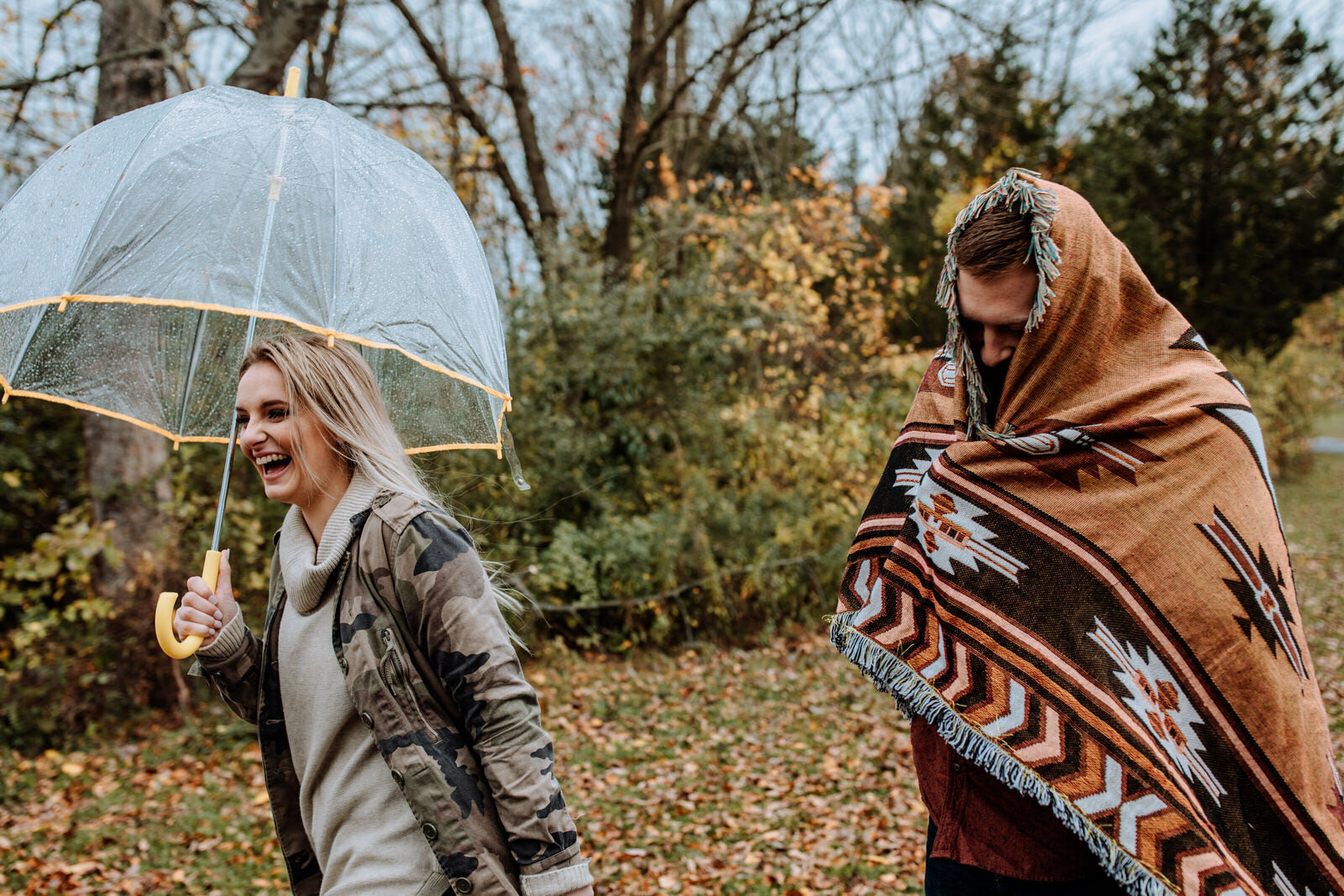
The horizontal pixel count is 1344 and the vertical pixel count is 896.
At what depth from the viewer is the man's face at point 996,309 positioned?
1833 mm

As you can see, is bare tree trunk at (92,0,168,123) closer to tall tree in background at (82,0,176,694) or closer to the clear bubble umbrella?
tall tree in background at (82,0,176,694)

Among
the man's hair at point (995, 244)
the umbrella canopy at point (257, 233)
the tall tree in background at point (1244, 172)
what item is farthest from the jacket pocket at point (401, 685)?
the tall tree in background at point (1244, 172)

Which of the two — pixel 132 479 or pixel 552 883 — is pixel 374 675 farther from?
pixel 132 479

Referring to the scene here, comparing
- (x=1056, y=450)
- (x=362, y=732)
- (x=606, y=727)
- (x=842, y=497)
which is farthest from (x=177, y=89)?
(x=1056, y=450)

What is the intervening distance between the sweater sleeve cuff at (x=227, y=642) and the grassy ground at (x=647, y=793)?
2.71m

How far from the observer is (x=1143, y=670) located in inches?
66.4

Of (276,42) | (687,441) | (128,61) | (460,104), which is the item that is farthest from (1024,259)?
(460,104)

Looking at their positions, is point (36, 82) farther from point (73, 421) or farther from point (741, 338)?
point (741, 338)

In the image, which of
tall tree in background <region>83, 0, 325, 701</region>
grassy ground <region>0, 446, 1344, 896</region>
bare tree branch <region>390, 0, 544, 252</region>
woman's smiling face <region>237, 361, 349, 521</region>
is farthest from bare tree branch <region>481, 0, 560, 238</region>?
woman's smiling face <region>237, 361, 349, 521</region>

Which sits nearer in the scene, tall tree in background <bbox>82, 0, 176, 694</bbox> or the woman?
the woman

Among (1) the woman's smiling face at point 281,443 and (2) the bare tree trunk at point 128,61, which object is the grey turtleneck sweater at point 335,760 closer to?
(1) the woman's smiling face at point 281,443

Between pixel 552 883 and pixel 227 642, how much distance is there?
0.91m

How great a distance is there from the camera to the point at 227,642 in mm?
1961

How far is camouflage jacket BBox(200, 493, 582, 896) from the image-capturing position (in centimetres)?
160
